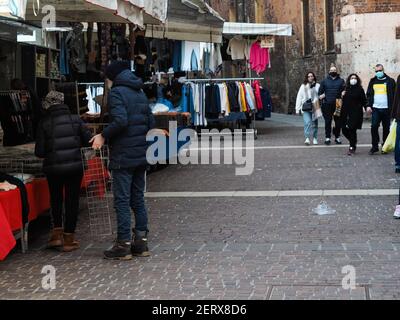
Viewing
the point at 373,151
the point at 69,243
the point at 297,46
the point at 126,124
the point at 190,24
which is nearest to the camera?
the point at 126,124

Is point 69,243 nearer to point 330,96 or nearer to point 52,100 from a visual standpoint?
point 52,100

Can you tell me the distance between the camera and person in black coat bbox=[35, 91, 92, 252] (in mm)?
7297

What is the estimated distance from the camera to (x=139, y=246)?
7012mm

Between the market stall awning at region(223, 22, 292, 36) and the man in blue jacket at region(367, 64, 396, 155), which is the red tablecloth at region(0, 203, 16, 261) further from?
the market stall awning at region(223, 22, 292, 36)

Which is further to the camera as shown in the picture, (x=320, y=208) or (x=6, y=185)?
(x=320, y=208)

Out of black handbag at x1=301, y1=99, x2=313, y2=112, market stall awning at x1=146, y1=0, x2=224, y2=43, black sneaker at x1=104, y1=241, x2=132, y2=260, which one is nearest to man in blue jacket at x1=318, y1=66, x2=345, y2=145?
black handbag at x1=301, y1=99, x2=313, y2=112

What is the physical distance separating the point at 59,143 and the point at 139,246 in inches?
53.9

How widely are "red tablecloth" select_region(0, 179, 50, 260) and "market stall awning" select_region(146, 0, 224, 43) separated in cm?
556

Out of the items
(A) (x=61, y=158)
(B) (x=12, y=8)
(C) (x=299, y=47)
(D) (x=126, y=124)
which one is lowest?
(A) (x=61, y=158)

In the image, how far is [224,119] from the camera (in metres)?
18.3

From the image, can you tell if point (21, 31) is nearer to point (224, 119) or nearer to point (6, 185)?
point (6, 185)

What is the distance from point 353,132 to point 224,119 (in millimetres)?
4378

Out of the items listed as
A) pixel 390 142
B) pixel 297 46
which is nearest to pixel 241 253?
pixel 390 142
